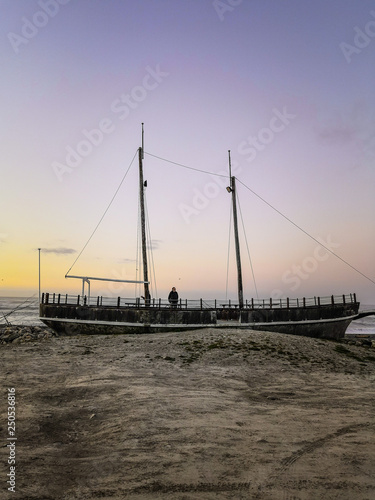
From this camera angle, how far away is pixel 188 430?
5375 millimetres

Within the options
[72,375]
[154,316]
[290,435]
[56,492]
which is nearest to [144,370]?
[72,375]

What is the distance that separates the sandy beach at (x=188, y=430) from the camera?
12.5 feet

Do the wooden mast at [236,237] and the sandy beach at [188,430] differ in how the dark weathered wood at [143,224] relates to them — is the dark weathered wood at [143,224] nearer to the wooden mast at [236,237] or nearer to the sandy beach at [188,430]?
the wooden mast at [236,237]

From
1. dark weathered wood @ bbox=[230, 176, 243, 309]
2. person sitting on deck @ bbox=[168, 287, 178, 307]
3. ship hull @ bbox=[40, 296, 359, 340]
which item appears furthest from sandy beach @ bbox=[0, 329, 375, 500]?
dark weathered wood @ bbox=[230, 176, 243, 309]

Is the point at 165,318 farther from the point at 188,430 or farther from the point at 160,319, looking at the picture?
the point at 188,430

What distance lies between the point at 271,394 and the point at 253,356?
4726 millimetres

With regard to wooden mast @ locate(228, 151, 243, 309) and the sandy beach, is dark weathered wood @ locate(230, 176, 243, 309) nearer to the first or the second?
wooden mast @ locate(228, 151, 243, 309)

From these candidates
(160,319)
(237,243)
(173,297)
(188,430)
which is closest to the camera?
(188,430)

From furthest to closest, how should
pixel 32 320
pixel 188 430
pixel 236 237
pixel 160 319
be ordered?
pixel 32 320
pixel 236 237
pixel 160 319
pixel 188 430

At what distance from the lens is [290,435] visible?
5.24 m

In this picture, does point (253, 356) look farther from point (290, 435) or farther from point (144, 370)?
point (290, 435)

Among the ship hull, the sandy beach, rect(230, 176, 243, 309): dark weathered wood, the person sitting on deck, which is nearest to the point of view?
the sandy beach

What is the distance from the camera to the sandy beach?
381 cm

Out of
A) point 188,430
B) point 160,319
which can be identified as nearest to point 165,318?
point 160,319
